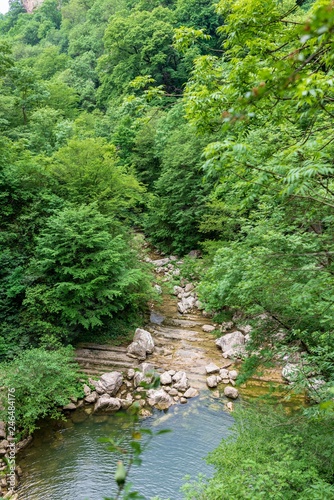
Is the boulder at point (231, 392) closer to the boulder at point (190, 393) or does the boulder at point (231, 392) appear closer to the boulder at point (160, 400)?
the boulder at point (190, 393)

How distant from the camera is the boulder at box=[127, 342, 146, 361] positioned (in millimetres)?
9855

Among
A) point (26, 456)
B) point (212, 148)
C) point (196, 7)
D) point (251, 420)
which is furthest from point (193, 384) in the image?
point (196, 7)

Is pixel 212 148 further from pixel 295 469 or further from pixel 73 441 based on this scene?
pixel 73 441

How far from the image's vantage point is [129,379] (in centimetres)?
911

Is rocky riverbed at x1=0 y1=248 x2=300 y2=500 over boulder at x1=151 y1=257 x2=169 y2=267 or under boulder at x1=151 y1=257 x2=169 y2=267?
over

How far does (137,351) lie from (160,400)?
185cm

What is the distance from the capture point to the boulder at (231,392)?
8.42 m

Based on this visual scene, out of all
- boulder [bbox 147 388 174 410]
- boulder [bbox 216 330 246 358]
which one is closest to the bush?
boulder [bbox 147 388 174 410]

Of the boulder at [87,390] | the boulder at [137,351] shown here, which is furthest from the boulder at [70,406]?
the boulder at [137,351]

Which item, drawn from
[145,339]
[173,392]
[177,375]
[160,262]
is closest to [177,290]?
[160,262]

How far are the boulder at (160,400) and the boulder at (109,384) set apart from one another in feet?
2.84

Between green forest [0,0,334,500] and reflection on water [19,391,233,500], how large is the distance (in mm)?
749

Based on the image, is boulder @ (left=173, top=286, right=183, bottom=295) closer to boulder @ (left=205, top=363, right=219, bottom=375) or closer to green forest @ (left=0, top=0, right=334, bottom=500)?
green forest @ (left=0, top=0, right=334, bottom=500)

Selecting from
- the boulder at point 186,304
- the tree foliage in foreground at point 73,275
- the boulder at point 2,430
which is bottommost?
the boulder at point 186,304
